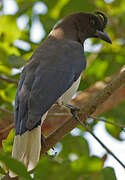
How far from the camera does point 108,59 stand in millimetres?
5578

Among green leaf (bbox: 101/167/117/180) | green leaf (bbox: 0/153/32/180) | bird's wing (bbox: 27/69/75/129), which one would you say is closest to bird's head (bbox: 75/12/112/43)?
bird's wing (bbox: 27/69/75/129)

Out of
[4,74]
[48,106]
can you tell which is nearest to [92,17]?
[4,74]

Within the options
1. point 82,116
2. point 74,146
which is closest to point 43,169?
point 82,116

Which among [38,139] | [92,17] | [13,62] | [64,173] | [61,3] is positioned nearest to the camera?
[38,139]

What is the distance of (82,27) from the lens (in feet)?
15.9

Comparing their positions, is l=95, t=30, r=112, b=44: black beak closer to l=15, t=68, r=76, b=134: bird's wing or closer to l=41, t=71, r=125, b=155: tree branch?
l=15, t=68, r=76, b=134: bird's wing

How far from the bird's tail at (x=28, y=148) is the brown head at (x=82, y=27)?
1601mm

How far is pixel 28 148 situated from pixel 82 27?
1949 millimetres

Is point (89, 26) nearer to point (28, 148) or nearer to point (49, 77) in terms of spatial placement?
point (49, 77)

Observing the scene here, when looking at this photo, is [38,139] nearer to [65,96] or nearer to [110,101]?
[65,96]

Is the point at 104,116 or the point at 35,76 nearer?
the point at 35,76

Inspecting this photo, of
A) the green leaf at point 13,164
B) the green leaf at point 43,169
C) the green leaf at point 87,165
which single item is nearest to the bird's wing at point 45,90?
the green leaf at point 43,169

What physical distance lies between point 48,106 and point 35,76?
0.37 meters

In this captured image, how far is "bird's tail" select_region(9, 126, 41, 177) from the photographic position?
3.25m
